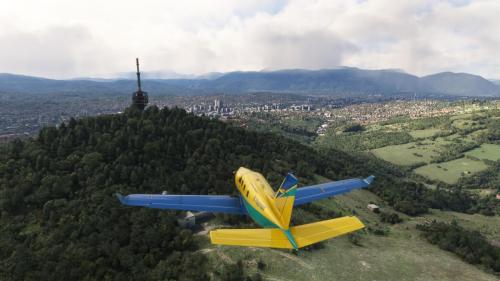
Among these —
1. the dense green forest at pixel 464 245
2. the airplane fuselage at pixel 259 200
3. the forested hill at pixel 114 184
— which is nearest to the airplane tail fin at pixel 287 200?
the airplane fuselage at pixel 259 200

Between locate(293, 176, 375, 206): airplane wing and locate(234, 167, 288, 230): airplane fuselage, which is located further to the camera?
locate(293, 176, 375, 206): airplane wing

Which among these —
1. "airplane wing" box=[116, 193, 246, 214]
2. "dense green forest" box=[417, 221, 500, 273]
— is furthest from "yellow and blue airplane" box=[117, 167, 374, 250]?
"dense green forest" box=[417, 221, 500, 273]

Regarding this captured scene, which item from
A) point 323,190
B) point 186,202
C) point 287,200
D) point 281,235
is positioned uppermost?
point 287,200

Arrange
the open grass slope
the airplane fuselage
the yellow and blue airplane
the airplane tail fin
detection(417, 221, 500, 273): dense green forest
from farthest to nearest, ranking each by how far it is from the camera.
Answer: detection(417, 221, 500, 273): dense green forest
the open grass slope
the airplane fuselage
the airplane tail fin
the yellow and blue airplane

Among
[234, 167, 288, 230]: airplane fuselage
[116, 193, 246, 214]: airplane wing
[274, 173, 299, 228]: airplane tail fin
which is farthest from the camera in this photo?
[116, 193, 246, 214]: airplane wing

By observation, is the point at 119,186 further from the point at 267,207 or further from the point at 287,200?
the point at 287,200

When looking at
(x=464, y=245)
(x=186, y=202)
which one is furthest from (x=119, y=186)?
(x=464, y=245)

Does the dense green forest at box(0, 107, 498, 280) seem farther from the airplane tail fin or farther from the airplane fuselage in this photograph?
the airplane tail fin

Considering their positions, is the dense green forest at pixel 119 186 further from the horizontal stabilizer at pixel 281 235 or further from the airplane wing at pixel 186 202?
the horizontal stabilizer at pixel 281 235
